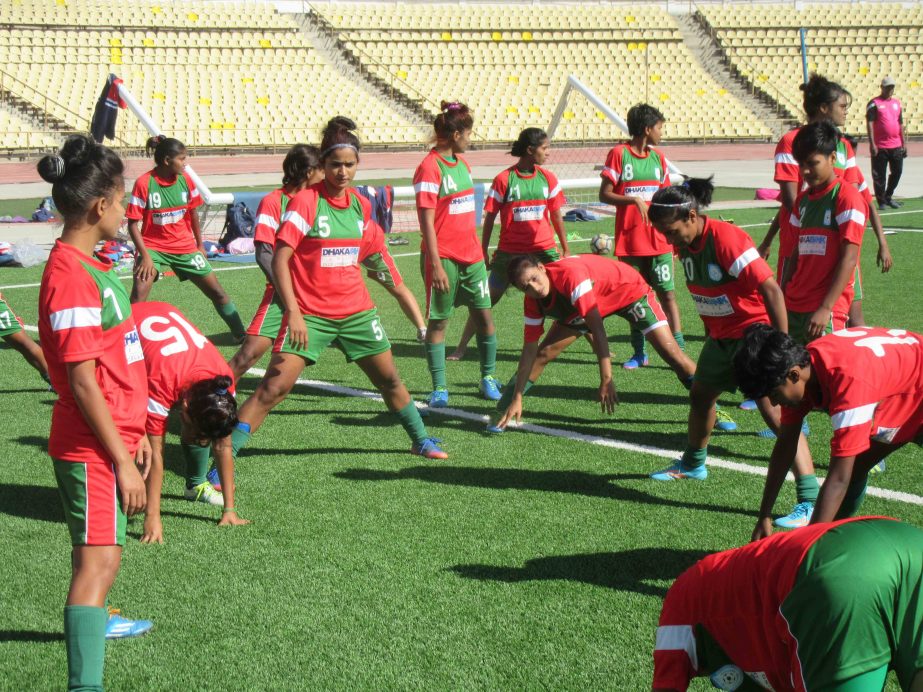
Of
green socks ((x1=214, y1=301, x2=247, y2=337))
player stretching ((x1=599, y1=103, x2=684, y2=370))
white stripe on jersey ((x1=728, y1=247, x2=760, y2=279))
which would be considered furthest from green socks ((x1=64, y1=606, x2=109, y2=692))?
green socks ((x1=214, y1=301, x2=247, y2=337))

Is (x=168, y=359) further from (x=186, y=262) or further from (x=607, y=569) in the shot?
(x=186, y=262)

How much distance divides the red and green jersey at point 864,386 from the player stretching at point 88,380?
231 cm

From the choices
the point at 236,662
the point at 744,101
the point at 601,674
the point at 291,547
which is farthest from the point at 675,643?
the point at 744,101

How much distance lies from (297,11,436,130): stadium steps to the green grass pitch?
29.2 m

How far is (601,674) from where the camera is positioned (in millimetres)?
3656

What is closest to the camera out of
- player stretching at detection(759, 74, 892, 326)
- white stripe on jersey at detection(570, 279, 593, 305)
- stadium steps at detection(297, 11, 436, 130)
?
white stripe on jersey at detection(570, 279, 593, 305)

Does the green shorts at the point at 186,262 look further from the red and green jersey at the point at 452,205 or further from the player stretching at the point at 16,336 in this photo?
the red and green jersey at the point at 452,205

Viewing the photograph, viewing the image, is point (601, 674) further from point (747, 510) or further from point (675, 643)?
point (747, 510)

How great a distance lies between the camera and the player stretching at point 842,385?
340 cm

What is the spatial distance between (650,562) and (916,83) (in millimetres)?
37947

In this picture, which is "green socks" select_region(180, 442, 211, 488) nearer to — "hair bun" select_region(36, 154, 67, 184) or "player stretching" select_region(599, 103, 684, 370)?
"hair bun" select_region(36, 154, 67, 184)

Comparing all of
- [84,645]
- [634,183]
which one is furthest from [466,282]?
[84,645]

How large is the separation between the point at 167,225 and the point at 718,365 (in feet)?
18.1

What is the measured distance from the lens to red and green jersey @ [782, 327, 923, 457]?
3.49 metres
